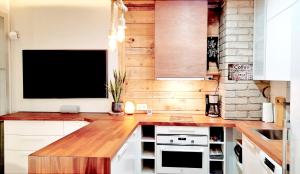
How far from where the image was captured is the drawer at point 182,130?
3281mm

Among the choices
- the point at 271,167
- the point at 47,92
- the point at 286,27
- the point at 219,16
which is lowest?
the point at 271,167

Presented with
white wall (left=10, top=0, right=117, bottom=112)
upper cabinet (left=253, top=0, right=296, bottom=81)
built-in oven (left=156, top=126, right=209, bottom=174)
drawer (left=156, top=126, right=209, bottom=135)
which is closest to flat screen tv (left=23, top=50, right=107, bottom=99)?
white wall (left=10, top=0, right=117, bottom=112)

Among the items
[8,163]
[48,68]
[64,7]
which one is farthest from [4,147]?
[64,7]

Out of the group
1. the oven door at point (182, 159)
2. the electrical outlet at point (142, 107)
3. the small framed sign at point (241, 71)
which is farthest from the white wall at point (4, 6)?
the small framed sign at point (241, 71)

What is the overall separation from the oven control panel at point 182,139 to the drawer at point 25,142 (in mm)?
1345

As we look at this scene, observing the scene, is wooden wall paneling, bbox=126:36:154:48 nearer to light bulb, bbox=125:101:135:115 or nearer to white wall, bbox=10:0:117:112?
white wall, bbox=10:0:117:112

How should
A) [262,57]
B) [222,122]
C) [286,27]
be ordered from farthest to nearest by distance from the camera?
[222,122]
[262,57]
[286,27]

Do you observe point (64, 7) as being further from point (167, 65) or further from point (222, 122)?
point (222, 122)

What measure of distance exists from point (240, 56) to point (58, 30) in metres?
2.49

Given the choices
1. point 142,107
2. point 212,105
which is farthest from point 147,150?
point 212,105

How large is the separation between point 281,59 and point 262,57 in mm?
520

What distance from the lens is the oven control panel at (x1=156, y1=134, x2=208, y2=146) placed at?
328cm

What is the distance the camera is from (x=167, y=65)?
360cm

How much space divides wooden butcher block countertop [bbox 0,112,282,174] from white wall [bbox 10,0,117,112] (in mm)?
551
